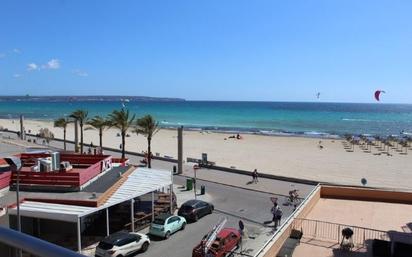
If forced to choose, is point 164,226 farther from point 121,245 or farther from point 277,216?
point 277,216

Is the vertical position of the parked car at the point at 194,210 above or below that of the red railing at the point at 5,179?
below

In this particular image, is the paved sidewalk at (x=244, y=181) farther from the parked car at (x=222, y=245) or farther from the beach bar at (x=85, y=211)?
the parked car at (x=222, y=245)

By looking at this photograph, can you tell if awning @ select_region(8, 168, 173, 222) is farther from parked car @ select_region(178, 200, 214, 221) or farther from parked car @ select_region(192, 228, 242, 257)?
parked car @ select_region(192, 228, 242, 257)

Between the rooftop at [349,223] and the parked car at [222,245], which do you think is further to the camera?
the parked car at [222,245]

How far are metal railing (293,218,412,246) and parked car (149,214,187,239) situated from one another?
6762 millimetres

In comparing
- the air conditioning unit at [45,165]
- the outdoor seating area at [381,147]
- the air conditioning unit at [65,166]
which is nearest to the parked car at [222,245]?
the air conditioning unit at [45,165]

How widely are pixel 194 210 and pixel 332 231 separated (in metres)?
9.23

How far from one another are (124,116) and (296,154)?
24.6 metres

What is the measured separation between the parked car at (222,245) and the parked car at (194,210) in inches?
162

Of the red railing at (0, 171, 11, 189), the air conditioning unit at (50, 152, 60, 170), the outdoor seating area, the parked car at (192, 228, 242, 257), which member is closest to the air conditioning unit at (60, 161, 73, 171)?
the air conditioning unit at (50, 152, 60, 170)

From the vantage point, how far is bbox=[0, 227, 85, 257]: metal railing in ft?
6.44

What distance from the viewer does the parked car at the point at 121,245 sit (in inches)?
666

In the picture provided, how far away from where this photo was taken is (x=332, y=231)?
50.6ft

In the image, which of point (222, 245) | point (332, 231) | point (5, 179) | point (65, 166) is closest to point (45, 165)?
point (65, 166)
